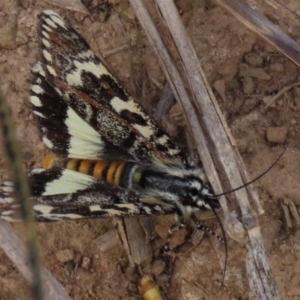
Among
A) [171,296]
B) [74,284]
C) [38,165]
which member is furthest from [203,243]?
[38,165]

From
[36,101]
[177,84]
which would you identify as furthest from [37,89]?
[177,84]

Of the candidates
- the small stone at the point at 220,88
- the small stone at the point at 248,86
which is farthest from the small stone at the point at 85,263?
the small stone at the point at 248,86

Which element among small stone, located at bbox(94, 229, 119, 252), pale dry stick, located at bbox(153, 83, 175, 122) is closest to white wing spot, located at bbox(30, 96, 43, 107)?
pale dry stick, located at bbox(153, 83, 175, 122)

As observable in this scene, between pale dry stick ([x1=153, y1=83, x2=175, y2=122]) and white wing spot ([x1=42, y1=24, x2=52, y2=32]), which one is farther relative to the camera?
pale dry stick ([x1=153, y1=83, x2=175, y2=122])

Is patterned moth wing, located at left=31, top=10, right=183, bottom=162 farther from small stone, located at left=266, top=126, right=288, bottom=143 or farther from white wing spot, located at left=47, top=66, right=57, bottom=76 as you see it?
small stone, located at left=266, top=126, right=288, bottom=143

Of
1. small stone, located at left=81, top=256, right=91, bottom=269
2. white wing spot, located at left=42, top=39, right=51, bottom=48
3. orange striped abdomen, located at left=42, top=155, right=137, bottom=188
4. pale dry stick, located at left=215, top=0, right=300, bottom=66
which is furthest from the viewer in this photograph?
small stone, located at left=81, top=256, right=91, bottom=269

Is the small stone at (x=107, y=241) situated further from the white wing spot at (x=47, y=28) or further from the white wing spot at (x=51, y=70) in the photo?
the white wing spot at (x=47, y=28)

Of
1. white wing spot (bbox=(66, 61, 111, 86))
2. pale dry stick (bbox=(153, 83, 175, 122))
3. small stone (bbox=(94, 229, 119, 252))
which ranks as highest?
white wing spot (bbox=(66, 61, 111, 86))
